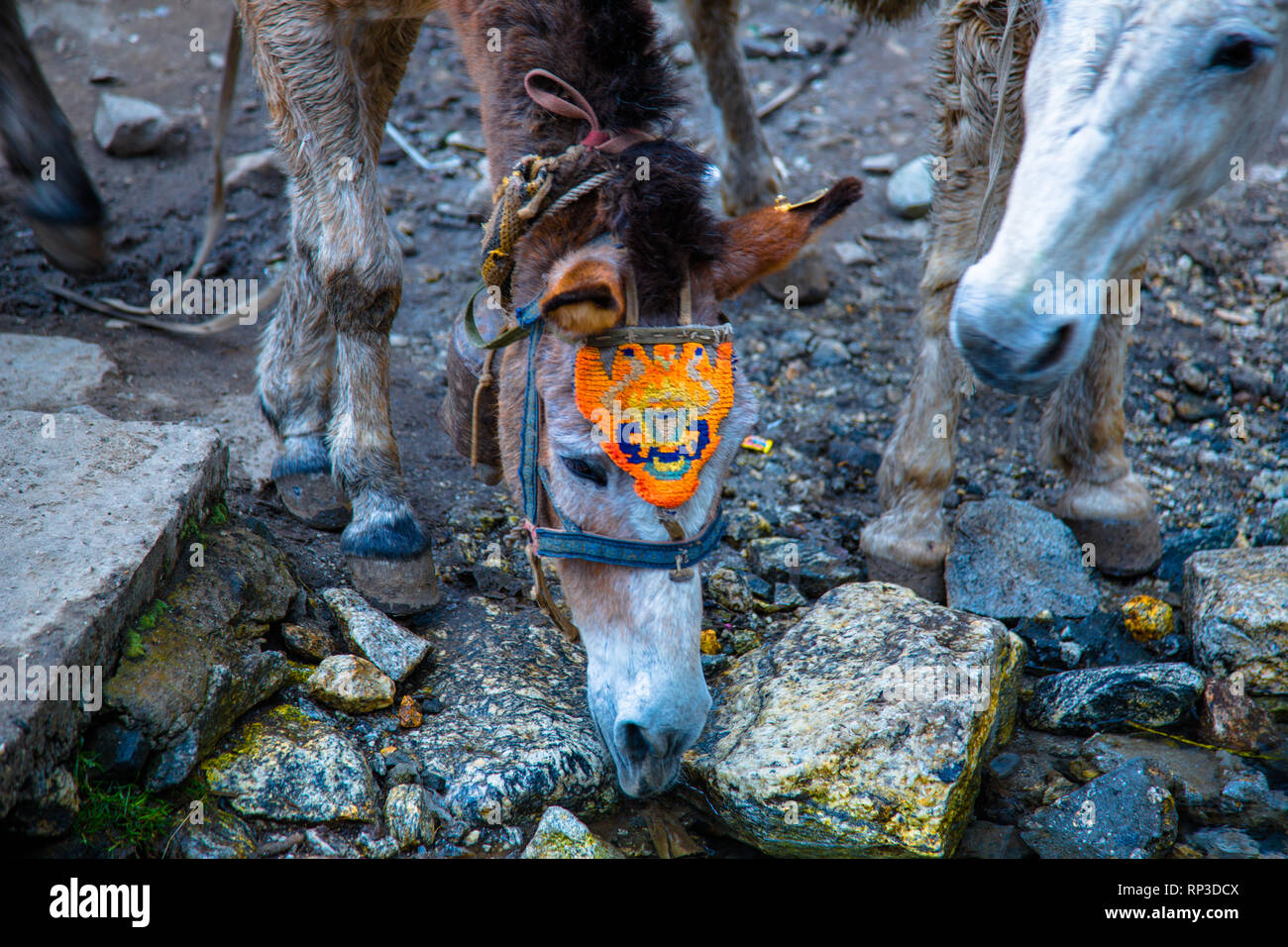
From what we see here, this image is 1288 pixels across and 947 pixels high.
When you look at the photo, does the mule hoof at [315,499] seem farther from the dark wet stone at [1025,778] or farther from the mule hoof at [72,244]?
the dark wet stone at [1025,778]

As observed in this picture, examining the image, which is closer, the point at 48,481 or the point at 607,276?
the point at 607,276

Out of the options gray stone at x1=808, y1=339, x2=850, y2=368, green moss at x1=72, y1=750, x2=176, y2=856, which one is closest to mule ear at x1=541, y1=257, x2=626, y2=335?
green moss at x1=72, y1=750, x2=176, y2=856

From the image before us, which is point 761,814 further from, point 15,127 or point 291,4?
point 15,127

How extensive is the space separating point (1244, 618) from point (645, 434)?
2.52m

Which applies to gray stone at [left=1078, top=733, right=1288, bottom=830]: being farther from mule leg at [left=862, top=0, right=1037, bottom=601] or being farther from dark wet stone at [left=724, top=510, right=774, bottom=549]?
dark wet stone at [left=724, top=510, right=774, bottom=549]

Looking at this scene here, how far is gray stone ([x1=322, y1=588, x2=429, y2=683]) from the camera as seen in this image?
3.30 meters

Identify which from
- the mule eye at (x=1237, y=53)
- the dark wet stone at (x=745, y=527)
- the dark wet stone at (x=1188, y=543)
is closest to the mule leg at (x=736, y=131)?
the dark wet stone at (x=745, y=527)

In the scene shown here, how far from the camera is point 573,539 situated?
8.91 feet

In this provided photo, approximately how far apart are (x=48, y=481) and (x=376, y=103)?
2.23m

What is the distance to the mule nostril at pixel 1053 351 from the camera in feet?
7.75

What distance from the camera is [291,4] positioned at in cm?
359

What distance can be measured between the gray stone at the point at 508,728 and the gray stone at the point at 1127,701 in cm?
167

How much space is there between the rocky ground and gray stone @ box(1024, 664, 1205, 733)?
0.04 ft

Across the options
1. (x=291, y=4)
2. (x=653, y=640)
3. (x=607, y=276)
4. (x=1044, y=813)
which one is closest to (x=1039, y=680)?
(x=1044, y=813)
